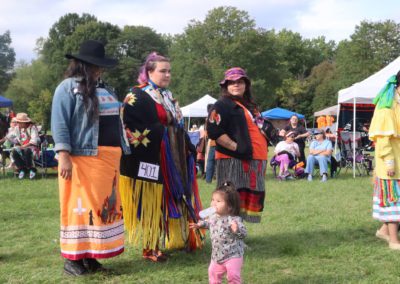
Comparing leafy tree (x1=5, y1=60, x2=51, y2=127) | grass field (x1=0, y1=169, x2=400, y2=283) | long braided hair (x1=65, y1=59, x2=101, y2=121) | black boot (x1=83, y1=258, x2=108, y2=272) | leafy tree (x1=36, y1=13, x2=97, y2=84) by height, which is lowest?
grass field (x1=0, y1=169, x2=400, y2=283)

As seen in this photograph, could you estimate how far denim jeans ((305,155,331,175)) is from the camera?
10.3m

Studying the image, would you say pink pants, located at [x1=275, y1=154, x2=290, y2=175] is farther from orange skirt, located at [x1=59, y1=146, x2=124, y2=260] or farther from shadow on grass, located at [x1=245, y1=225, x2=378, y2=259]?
orange skirt, located at [x1=59, y1=146, x2=124, y2=260]

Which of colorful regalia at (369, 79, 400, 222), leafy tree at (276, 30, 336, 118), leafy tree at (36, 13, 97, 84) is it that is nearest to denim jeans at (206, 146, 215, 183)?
colorful regalia at (369, 79, 400, 222)

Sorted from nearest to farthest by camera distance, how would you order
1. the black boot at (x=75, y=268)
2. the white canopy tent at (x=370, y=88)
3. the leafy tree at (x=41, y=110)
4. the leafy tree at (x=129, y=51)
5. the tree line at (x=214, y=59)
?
the black boot at (x=75, y=268) < the white canopy tent at (x=370, y=88) < the leafy tree at (x=41, y=110) < the tree line at (x=214, y=59) < the leafy tree at (x=129, y=51)

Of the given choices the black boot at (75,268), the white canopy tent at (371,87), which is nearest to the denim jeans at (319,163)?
the white canopy tent at (371,87)

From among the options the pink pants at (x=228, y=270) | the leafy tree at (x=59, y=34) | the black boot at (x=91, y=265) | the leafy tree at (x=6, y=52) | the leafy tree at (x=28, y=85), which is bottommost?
the black boot at (x=91, y=265)

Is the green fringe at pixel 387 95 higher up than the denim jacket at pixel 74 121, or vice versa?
the green fringe at pixel 387 95

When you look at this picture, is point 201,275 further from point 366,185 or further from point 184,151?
point 366,185

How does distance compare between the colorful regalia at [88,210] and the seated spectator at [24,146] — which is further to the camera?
the seated spectator at [24,146]

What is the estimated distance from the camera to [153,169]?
3.98 metres

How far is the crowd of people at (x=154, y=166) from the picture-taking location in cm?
341

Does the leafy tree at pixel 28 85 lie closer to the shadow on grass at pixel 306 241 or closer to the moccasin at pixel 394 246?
the shadow on grass at pixel 306 241

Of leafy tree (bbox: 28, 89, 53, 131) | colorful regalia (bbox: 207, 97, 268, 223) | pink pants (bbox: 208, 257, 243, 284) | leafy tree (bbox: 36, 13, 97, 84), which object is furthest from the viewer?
leafy tree (bbox: 36, 13, 97, 84)

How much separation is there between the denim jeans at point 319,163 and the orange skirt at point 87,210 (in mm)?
7537
